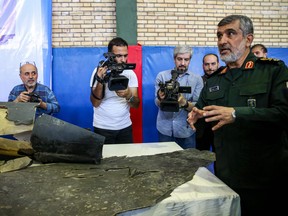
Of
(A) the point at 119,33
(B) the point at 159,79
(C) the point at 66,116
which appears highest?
(A) the point at 119,33

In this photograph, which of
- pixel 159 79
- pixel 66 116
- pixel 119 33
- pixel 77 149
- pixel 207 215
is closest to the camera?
pixel 207 215

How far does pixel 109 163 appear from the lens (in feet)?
5.81

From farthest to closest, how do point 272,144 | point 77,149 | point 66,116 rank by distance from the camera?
point 66,116, point 272,144, point 77,149

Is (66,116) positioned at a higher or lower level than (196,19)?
lower

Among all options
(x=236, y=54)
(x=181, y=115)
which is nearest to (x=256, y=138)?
(x=236, y=54)

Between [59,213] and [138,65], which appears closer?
[59,213]

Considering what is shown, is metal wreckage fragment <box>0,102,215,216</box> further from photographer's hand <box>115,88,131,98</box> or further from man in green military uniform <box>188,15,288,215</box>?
photographer's hand <box>115,88,131,98</box>

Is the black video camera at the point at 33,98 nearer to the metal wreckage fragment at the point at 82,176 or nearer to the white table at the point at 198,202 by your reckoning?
the metal wreckage fragment at the point at 82,176

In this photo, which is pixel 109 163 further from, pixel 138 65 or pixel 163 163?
pixel 138 65

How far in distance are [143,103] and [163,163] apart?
9.86 ft

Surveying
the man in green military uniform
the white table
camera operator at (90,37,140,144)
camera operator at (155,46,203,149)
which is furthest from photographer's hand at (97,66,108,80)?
the white table

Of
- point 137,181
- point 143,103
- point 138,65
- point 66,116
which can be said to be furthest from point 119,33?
point 137,181

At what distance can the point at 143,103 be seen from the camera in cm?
472

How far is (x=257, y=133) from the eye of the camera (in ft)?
6.07
